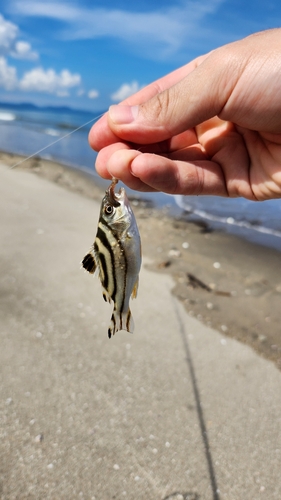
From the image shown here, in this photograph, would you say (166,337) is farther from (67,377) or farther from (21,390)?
(21,390)

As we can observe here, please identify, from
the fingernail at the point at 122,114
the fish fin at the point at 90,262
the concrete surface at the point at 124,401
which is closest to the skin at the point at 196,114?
the fingernail at the point at 122,114

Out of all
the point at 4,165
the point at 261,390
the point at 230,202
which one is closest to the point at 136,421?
the point at 261,390

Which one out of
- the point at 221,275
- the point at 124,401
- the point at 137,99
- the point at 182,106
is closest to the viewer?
the point at 182,106

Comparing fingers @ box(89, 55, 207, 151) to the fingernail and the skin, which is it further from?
the fingernail

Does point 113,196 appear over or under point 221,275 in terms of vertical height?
over

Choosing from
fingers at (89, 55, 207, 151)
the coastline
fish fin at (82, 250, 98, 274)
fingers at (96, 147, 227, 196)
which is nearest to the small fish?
fish fin at (82, 250, 98, 274)

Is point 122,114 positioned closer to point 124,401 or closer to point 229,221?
point 124,401

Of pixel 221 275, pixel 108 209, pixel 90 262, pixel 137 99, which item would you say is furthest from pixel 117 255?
pixel 221 275
